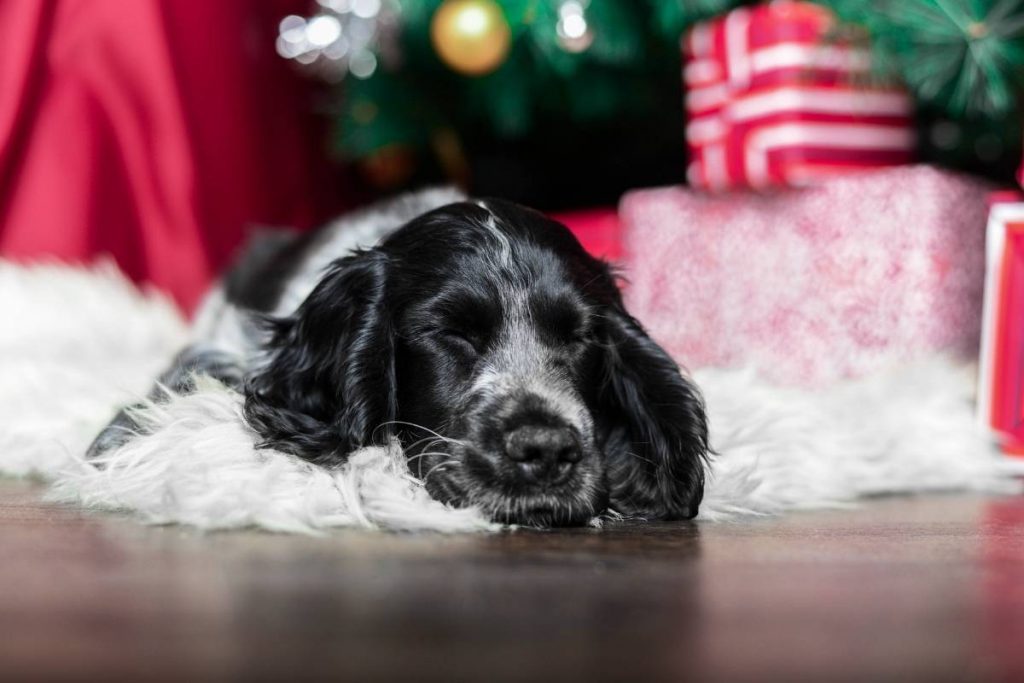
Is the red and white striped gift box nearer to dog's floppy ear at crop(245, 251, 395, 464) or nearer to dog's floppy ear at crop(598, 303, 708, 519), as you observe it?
dog's floppy ear at crop(598, 303, 708, 519)

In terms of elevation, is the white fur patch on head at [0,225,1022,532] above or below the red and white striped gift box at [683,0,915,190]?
below

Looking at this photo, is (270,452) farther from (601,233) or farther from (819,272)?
(601,233)

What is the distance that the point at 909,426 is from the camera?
2.06 meters

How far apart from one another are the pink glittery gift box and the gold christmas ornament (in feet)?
1.80

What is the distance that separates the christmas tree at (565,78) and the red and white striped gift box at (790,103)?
0.09 meters

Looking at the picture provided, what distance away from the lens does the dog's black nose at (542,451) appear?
142cm

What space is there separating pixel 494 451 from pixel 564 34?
1428mm

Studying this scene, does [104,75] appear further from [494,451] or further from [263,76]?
[494,451]

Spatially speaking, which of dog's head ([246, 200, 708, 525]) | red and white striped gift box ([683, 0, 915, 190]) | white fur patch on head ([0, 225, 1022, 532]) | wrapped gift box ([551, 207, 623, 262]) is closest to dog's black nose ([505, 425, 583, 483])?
dog's head ([246, 200, 708, 525])

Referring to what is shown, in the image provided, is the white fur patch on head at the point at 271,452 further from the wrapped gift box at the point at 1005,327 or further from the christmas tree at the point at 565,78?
the christmas tree at the point at 565,78

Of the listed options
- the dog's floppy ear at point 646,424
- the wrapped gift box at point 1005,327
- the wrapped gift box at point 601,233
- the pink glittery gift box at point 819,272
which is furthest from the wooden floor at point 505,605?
the wrapped gift box at point 601,233

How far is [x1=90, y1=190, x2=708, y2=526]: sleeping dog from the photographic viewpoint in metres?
1.45

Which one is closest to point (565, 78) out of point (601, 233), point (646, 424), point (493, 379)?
point (601, 233)

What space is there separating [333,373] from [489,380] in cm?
29
